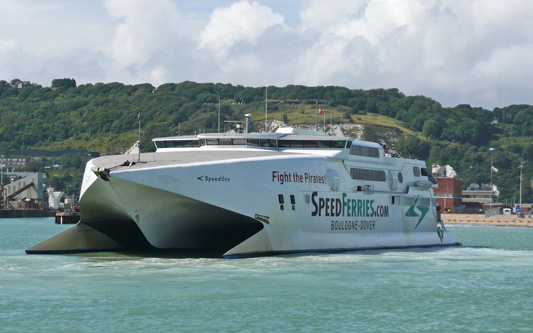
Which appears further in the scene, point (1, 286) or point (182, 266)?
point (182, 266)

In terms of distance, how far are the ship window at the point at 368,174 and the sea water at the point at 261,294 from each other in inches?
214

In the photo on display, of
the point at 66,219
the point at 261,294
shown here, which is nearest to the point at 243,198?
the point at 261,294

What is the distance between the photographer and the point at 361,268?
34.1 meters

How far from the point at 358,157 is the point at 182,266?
12.9m

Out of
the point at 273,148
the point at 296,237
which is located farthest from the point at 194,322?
the point at 273,148

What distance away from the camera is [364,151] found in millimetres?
43625

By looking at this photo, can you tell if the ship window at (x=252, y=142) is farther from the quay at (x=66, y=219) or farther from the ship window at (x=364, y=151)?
the quay at (x=66, y=219)

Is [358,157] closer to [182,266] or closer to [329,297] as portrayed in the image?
[182,266]

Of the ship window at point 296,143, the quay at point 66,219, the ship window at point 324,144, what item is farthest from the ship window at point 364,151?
the quay at point 66,219

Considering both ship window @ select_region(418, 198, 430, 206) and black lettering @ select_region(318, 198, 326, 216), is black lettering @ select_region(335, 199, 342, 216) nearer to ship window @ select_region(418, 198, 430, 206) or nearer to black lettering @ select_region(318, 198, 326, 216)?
black lettering @ select_region(318, 198, 326, 216)

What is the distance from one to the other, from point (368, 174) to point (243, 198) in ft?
35.0

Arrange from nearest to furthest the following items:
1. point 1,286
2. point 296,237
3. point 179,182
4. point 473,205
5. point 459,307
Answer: point 459,307 → point 1,286 → point 179,182 → point 296,237 → point 473,205

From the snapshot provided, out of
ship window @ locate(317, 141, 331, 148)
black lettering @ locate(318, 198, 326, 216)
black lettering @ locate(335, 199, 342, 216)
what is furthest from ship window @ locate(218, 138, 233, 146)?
black lettering @ locate(335, 199, 342, 216)

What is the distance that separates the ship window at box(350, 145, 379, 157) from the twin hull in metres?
1.70
